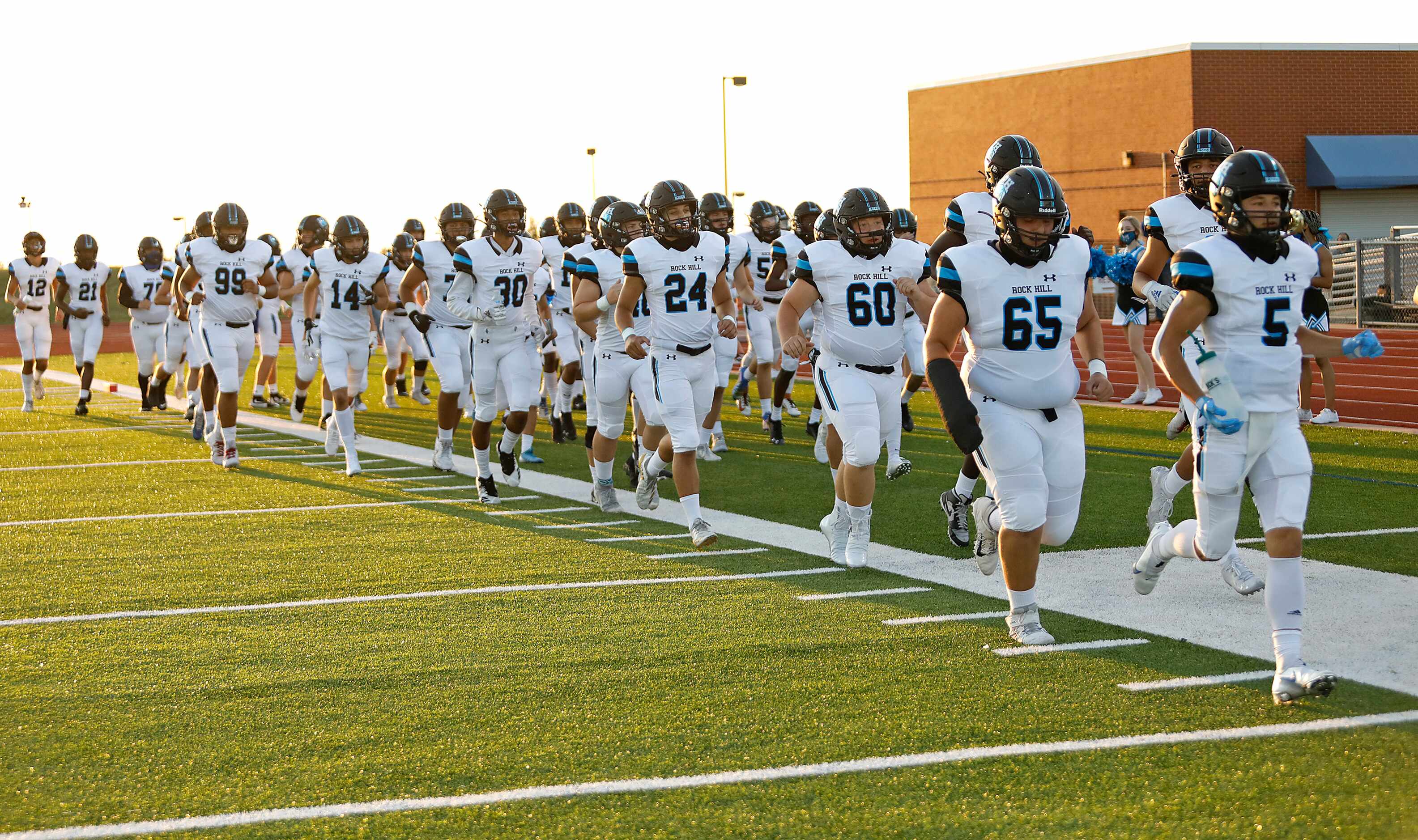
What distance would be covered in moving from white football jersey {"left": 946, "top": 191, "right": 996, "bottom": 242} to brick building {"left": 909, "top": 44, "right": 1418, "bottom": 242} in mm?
28324

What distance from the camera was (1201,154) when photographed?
7.36 metres

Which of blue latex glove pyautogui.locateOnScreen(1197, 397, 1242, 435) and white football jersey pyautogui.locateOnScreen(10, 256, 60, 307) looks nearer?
blue latex glove pyautogui.locateOnScreen(1197, 397, 1242, 435)

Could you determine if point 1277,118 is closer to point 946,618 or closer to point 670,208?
point 670,208

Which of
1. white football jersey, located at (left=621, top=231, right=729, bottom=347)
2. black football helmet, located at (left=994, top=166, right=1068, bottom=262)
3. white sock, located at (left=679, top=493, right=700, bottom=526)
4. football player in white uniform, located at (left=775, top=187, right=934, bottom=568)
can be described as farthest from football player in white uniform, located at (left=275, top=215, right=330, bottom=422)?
black football helmet, located at (left=994, top=166, right=1068, bottom=262)

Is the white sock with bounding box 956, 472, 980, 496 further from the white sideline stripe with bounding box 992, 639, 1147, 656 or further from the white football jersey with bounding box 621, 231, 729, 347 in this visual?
the white sideline stripe with bounding box 992, 639, 1147, 656

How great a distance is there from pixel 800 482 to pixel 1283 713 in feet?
20.0

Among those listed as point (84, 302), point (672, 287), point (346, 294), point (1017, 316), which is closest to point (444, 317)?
point (346, 294)

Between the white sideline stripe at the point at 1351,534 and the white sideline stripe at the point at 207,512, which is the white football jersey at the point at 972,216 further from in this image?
the white sideline stripe at the point at 207,512

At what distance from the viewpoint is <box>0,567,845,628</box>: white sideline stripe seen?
666cm

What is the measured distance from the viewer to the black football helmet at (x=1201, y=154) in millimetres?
7348

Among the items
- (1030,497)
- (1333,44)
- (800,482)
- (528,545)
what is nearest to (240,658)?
(528,545)

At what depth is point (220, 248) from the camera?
1253 cm

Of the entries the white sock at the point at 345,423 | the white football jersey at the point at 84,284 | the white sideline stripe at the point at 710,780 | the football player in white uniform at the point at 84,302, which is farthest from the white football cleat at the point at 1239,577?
the white football jersey at the point at 84,284

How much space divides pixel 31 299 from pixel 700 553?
44.4 feet
